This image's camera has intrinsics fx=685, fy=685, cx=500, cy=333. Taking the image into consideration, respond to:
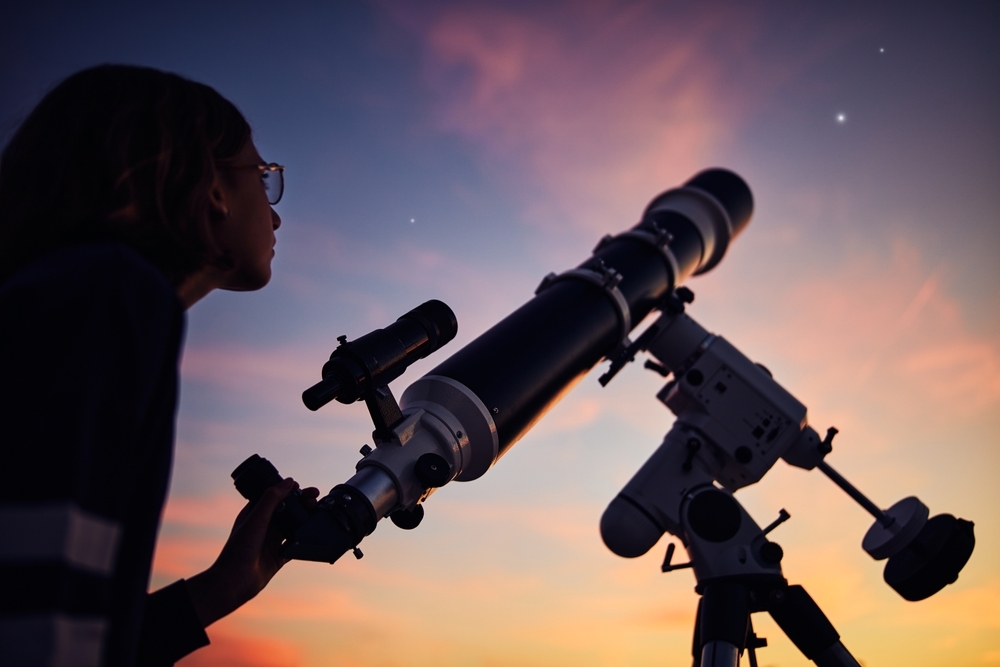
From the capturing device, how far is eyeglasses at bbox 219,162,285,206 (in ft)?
5.32

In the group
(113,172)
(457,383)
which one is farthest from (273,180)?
(457,383)

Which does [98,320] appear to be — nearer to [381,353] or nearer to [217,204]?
[217,204]

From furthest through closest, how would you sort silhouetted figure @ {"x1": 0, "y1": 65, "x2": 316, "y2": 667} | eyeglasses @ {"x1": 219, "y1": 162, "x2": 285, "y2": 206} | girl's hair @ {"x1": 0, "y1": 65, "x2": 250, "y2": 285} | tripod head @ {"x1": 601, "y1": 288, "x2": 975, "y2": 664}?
tripod head @ {"x1": 601, "y1": 288, "x2": 975, "y2": 664} → eyeglasses @ {"x1": 219, "y1": 162, "x2": 285, "y2": 206} → girl's hair @ {"x1": 0, "y1": 65, "x2": 250, "y2": 285} → silhouetted figure @ {"x1": 0, "y1": 65, "x2": 316, "y2": 667}

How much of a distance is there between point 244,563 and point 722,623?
197cm

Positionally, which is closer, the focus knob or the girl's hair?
the girl's hair

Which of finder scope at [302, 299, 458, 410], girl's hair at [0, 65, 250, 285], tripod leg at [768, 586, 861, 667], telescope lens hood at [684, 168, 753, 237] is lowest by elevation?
tripod leg at [768, 586, 861, 667]

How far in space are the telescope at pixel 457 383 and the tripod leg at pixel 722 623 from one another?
1.09m

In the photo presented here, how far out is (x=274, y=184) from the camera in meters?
1.76

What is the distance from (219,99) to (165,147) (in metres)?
0.27

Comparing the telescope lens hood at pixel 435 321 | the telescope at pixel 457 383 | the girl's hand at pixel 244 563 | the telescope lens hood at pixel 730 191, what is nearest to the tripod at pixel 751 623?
the telescope at pixel 457 383

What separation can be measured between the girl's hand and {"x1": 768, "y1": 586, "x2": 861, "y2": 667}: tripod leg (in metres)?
2.12

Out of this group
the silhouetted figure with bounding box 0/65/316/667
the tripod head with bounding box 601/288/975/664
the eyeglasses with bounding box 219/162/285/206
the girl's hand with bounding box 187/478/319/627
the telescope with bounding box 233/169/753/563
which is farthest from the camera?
the tripod head with bounding box 601/288/975/664

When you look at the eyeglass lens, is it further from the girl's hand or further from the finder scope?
the girl's hand

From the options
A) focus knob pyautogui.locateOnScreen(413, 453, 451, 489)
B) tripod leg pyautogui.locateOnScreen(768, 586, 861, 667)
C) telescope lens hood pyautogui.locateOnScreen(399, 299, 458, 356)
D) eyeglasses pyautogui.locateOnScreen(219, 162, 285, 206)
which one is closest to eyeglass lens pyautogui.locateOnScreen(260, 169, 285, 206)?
eyeglasses pyautogui.locateOnScreen(219, 162, 285, 206)
